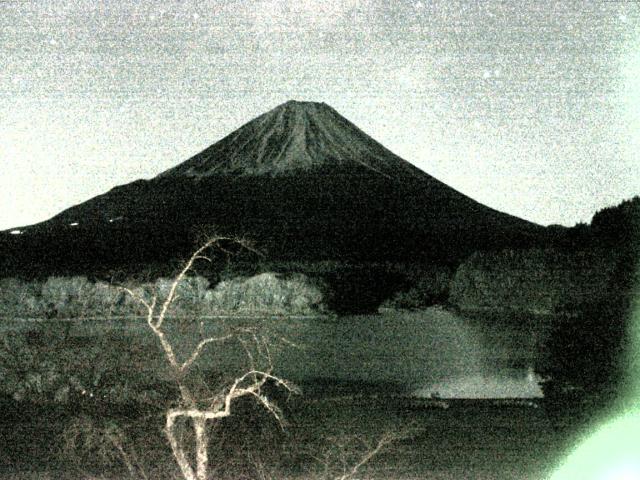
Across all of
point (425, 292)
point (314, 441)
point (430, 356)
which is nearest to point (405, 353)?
point (430, 356)

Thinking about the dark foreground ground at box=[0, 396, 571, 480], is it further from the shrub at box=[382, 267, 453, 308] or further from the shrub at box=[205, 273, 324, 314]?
the shrub at box=[382, 267, 453, 308]

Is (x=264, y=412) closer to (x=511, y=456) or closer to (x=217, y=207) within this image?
(x=511, y=456)

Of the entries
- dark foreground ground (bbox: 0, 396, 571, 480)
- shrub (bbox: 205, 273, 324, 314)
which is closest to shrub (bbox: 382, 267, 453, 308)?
shrub (bbox: 205, 273, 324, 314)

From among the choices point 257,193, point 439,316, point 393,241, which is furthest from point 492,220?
point 439,316

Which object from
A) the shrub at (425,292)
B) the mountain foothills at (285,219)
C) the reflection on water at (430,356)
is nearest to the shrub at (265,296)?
the shrub at (425,292)

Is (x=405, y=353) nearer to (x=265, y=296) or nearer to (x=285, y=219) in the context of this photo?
(x=265, y=296)

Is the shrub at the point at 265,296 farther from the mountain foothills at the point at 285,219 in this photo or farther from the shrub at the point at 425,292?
the mountain foothills at the point at 285,219
